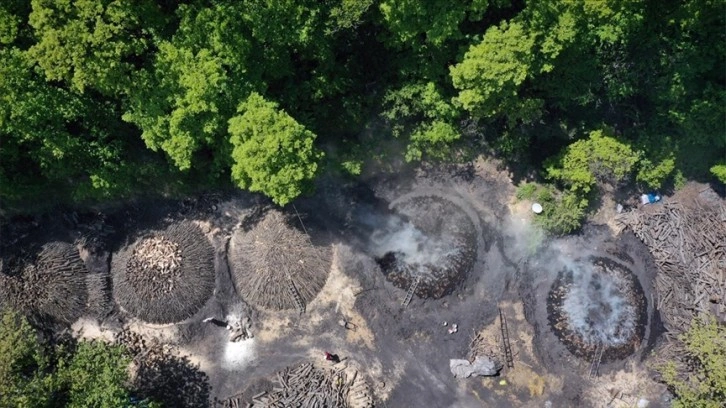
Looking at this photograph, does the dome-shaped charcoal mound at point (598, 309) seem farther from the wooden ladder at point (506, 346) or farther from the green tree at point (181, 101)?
the green tree at point (181, 101)

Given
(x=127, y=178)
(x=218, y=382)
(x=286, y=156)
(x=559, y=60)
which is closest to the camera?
(x=286, y=156)

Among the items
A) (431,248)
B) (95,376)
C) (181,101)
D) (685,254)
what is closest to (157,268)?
(95,376)

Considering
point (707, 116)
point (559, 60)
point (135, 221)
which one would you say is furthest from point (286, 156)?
point (707, 116)

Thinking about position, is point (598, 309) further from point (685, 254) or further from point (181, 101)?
point (181, 101)

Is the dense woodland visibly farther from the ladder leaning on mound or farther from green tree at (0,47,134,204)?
the ladder leaning on mound

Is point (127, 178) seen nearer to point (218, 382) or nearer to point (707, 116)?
point (218, 382)
